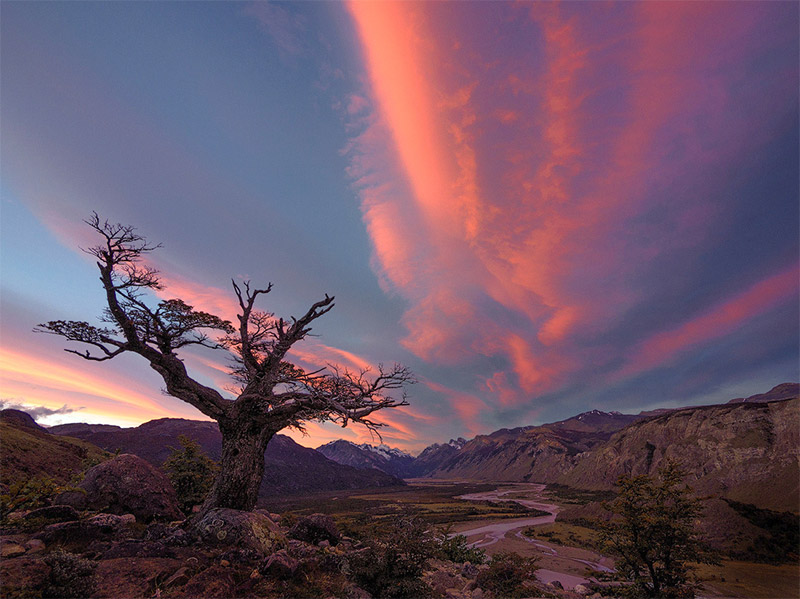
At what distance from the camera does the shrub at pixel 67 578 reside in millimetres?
6051

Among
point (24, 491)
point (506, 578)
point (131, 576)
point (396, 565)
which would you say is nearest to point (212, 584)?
point (131, 576)

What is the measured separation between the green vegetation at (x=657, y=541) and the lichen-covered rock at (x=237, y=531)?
12.3m

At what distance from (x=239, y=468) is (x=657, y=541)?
16.0 metres

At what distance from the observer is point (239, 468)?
12055 millimetres

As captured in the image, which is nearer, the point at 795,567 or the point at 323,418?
the point at 323,418

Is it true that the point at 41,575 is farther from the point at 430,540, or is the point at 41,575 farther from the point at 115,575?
the point at 430,540

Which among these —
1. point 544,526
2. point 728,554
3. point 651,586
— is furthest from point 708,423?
point 651,586

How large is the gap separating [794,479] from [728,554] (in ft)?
120

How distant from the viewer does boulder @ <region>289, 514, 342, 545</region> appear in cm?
1376

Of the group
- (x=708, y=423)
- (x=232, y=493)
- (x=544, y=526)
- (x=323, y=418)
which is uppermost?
(x=708, y=423)

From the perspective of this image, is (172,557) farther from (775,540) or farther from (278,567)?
(775,540)

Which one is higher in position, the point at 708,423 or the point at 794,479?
the point at 708,423

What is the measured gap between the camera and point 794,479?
187ft

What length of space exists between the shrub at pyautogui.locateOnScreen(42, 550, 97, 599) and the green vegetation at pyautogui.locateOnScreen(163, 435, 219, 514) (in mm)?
11066
